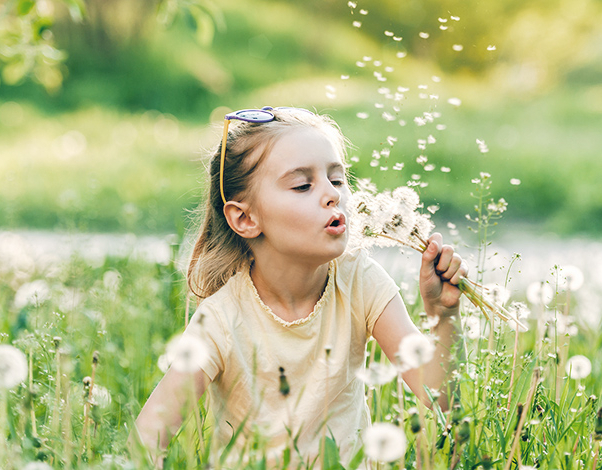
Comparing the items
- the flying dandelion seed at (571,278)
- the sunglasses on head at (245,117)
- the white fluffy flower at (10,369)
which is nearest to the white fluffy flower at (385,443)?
the white fluffy flower at (10,369)

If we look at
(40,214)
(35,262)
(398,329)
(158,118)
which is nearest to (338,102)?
(158,118)

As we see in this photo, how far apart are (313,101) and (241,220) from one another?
220 inches

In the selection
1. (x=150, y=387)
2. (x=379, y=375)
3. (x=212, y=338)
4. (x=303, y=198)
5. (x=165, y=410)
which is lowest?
(x=150, y=387)

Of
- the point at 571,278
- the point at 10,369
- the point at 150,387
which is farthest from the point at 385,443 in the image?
the point at 150,387

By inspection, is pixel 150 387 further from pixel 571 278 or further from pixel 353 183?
pixel 571 278

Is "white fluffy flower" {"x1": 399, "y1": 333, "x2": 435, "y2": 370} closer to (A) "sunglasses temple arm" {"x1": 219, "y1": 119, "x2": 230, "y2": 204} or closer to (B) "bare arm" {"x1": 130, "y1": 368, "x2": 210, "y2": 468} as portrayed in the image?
(B) "bare arm" {"x1": 130, "y1": 368, "x2": 210, "y2": 468}

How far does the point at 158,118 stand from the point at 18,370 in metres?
9.03

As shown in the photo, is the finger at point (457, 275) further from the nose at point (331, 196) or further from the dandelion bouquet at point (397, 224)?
the nose at point (331, 196)

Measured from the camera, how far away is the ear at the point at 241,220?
194 cm

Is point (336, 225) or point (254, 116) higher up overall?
point (254, 116)

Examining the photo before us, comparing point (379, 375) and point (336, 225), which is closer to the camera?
point (379, 375)

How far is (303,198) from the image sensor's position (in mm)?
1794

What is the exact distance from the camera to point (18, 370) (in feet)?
4.07

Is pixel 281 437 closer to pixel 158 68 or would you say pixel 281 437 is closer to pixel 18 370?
pixel 18 370
